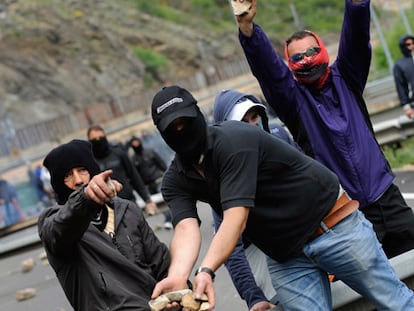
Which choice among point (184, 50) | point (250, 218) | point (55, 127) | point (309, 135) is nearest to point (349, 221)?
point (250, 218)

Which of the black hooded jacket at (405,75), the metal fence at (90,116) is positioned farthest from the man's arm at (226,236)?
the metal fence at (90,116)

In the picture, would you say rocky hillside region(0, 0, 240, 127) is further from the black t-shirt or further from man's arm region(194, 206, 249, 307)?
man's arm region(194, 206, 249, 307)

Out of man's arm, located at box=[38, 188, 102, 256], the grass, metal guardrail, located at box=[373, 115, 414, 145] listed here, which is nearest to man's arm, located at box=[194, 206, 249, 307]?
man's arm, located at box=[38, 188, 102, 256]

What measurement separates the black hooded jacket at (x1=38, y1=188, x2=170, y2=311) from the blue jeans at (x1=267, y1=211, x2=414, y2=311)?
27.8 inches

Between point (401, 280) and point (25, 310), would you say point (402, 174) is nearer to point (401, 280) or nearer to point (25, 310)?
point (25, 310)

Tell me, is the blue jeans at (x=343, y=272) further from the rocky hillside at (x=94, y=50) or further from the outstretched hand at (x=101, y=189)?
the rocky hillside at (x=94, y=50)

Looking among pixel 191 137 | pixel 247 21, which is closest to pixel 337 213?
pixel 191 137

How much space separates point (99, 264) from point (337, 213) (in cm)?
116

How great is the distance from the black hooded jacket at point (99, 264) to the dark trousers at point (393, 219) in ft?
4.07

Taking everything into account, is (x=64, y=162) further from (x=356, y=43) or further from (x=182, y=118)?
(x=356, y=43)

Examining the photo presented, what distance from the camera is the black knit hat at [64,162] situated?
13.1 feet

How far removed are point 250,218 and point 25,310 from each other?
21.2ft

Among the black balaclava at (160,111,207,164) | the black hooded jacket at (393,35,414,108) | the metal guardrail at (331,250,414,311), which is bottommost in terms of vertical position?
the black hooded jacket at (393,35,414,108)

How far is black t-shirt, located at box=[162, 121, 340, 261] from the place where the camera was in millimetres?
3242
